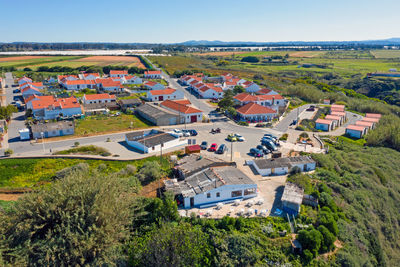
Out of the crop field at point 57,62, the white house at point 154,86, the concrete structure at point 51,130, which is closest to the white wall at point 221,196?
the concrete structure at point 51,130

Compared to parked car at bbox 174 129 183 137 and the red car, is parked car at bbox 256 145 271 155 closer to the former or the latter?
the red car

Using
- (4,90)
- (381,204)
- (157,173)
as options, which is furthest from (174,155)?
(4,90)

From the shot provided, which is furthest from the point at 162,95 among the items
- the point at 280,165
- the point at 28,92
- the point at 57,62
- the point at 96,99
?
the point at 57,62

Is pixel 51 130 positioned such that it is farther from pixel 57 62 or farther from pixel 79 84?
pixel 57 62

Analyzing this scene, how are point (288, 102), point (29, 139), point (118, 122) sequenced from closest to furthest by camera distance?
1. point (29, 139)
2. point (118, 122)
3. point (288, 102)

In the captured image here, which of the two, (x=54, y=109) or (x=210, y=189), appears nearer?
(x=210, y=189)

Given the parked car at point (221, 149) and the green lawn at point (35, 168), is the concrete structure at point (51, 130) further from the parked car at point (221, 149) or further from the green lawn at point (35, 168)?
the parked car at point (221, 149)

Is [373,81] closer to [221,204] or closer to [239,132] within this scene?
[239,132]
